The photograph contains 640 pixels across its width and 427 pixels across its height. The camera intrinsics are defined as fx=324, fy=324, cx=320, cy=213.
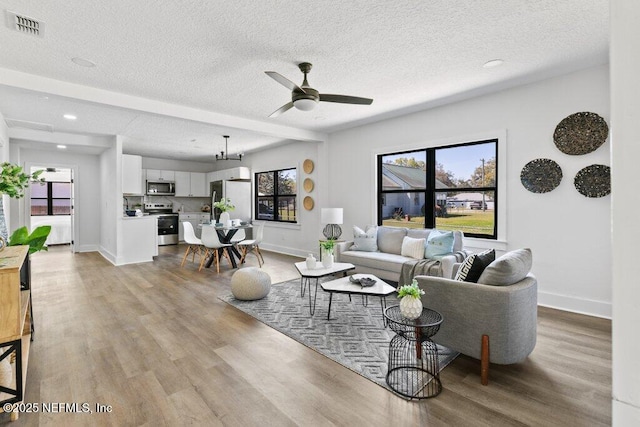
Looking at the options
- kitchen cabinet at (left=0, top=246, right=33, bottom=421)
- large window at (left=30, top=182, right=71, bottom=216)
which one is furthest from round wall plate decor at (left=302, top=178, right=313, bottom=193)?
large window at (left=30, top=182, right=71, bottom=216)

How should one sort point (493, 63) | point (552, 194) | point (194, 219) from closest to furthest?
1. point (493, 63)
2. point (552, 194)
3. point (194, 219)

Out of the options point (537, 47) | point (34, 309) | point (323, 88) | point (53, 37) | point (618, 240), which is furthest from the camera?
point (323, 88)

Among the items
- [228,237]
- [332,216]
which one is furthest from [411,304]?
[228,237]

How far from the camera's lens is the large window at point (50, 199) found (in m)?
8.80

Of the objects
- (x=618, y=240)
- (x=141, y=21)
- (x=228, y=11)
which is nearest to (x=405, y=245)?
(x=228, y=11)

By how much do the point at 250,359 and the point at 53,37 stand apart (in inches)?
124

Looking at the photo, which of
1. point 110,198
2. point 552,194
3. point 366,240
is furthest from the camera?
point 110,198

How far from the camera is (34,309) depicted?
146 inches

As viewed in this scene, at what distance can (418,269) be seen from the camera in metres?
3.99

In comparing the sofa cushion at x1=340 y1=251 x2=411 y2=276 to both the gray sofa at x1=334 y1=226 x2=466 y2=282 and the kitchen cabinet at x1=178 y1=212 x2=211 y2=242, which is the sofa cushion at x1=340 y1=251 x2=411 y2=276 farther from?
the kitchen cabinet at x1=178 y1=212 x2=211 y2=242

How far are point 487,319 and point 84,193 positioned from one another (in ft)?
29.3

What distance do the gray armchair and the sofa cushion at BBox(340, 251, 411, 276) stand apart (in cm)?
180

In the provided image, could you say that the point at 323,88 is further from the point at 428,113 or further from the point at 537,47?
the point at 537,47

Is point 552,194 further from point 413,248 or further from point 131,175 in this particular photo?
point 131,175
